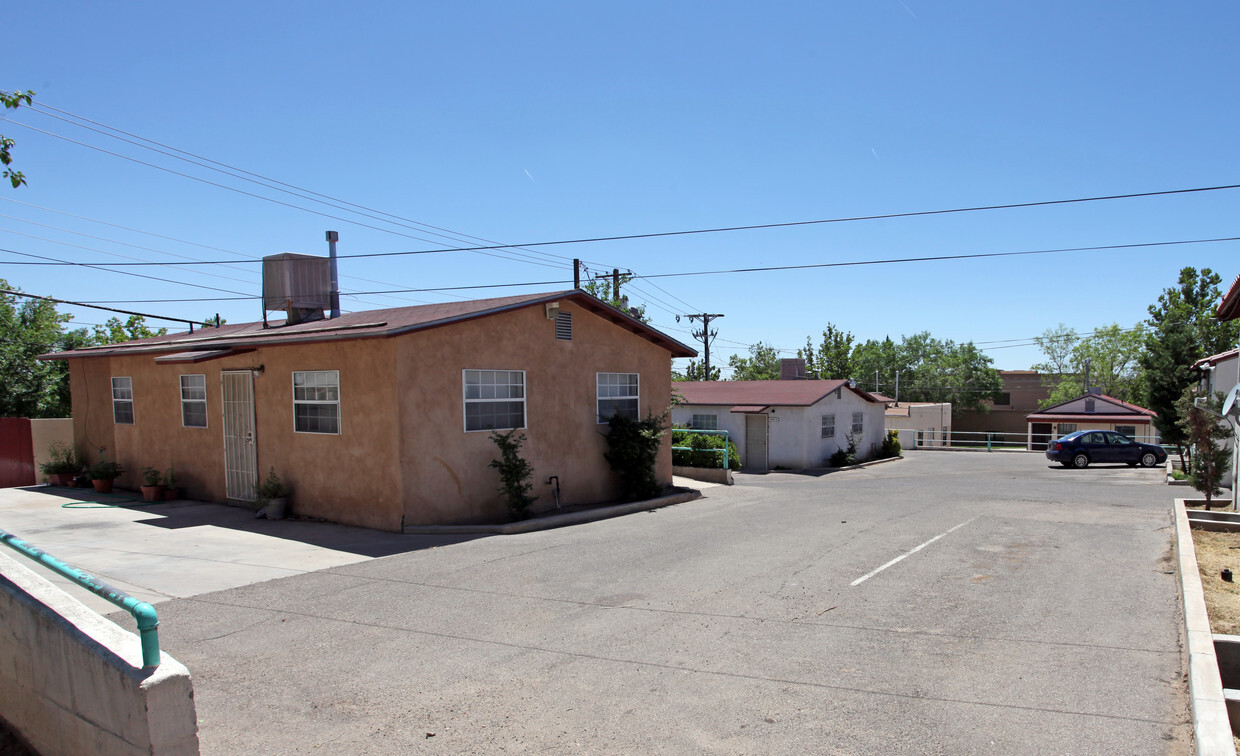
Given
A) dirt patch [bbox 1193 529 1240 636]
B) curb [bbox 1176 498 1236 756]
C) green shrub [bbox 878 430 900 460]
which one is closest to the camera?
curb [bbox 1176 498 1236 756]

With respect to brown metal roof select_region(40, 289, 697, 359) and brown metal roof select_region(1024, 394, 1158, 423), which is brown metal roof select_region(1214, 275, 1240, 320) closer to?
brown metal roof select_region(40, 289, 697, 359)

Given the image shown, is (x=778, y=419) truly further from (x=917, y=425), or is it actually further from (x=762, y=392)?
(x=917, y=425)

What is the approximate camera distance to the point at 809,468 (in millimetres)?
30406

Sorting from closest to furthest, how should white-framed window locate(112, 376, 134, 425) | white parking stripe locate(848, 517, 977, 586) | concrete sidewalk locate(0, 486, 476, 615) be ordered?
concrete sidewalk locate(0, 486, 476, 615), white parking stripe locate(848, 517, 977, 586), white-framed window locate(112, 376, 134, 425)

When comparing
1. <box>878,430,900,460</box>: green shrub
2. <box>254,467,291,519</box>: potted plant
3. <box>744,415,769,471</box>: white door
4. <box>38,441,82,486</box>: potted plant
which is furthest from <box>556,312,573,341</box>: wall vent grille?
<box>878,430,900,460</box>: green shrub

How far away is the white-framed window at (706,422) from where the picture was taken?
103 feet

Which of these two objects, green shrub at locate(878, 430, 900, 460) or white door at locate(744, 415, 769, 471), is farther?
green shrub at locate(878, 430, 900, 460)

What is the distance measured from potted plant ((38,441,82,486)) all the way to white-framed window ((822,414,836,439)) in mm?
25484

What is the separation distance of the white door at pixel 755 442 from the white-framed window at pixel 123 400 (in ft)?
69.4

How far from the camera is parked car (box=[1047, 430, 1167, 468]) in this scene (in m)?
30.7


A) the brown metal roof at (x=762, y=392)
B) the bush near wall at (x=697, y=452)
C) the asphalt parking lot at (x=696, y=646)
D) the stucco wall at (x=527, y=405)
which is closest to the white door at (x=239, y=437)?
the asphalt parking lot at (x=696, y=646)

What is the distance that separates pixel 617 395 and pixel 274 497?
7.26 metres

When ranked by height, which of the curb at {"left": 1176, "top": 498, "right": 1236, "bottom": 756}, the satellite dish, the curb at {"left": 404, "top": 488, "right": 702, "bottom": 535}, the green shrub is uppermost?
the satellite dish

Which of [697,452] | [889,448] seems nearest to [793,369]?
[889,448]
